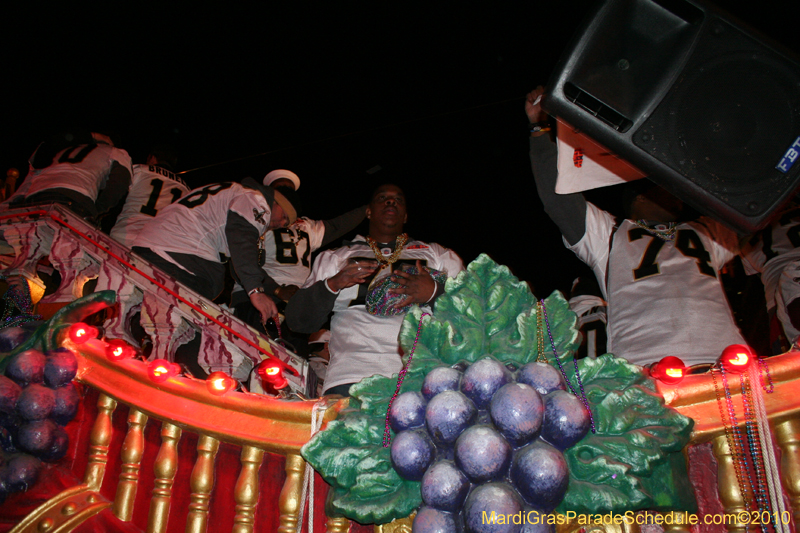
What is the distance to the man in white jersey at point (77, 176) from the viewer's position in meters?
3.02

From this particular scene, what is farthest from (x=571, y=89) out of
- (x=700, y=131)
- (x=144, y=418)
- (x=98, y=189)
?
(x=98, y=189)

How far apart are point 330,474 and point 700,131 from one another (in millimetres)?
1109

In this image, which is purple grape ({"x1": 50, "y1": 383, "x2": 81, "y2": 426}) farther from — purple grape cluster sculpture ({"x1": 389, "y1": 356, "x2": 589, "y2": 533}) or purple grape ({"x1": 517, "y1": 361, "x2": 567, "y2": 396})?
purple grape ({"x1": 517, "y1": 361, "x2": 567, "y2": 396})

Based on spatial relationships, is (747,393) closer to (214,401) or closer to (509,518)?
(509,518)

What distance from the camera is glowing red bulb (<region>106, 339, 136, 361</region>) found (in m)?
1.42

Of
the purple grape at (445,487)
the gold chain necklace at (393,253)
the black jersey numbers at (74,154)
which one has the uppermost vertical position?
the black jersey numbers at (74,154)

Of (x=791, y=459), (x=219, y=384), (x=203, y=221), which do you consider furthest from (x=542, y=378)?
(x=203, y=221)

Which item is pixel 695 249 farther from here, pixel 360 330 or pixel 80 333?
pixel 80 333

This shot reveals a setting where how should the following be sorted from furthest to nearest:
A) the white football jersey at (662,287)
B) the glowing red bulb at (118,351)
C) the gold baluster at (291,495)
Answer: the white football jersey at (662,287) → the glowing red bulb at (118,351) → the gold baluster at (291,495)

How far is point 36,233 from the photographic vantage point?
2771 millimetres

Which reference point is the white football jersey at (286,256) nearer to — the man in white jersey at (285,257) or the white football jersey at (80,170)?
the man in white jersey at (285,257)

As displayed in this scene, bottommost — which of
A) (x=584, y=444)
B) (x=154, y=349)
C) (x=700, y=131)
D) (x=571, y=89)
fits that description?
(x=584, y=444)

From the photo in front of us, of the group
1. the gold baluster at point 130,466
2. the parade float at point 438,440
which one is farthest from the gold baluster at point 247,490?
the gold baluster at point 130,466

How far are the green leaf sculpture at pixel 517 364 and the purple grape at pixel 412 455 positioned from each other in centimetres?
5
